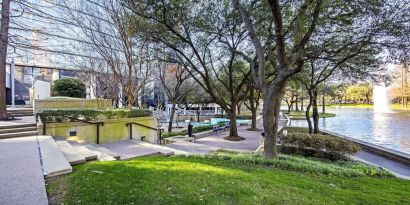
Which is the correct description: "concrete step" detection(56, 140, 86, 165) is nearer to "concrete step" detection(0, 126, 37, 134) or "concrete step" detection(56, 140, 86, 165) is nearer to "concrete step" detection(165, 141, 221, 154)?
"concrete step" detection(0, 126, 37, 134)

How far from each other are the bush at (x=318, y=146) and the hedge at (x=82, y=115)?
7113 millimetres

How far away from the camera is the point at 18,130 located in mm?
8789

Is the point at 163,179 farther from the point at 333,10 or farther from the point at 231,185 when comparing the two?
the point at 333,10

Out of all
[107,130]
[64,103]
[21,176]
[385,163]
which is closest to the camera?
[21,176]

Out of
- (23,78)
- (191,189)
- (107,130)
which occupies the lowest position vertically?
(191,189)

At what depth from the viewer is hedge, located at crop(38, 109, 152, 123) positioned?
8.80 metres

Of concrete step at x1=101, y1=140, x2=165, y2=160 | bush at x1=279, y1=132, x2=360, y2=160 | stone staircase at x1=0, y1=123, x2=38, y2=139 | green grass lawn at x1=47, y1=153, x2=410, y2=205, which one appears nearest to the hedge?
stone staircase at x1=0, y1=123, x2=38, y2=139

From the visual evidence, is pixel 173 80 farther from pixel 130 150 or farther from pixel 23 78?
pixel 130 150

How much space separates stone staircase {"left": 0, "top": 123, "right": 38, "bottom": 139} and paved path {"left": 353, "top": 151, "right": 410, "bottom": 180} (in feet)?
41.7

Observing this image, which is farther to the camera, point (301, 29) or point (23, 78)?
point (23, 78)

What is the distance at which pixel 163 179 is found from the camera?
4066 mm

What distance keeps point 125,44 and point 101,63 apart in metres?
5.89

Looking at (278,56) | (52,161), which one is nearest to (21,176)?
(52,161)

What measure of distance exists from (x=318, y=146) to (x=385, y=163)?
267 cm
